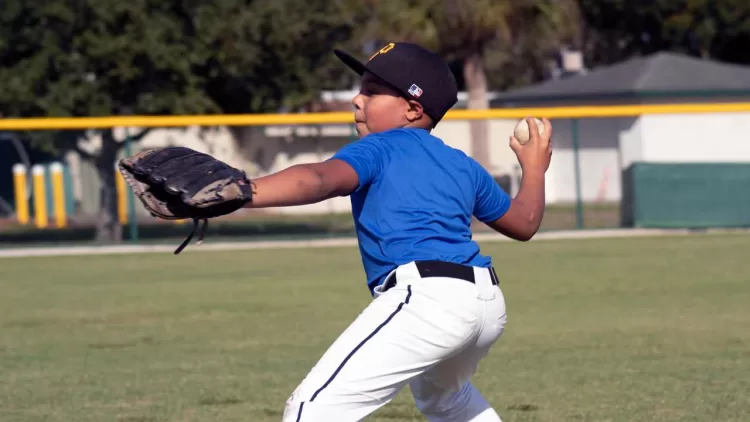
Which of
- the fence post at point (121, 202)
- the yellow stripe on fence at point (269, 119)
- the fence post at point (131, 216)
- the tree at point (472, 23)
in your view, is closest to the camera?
the yellow stripe on fence at point (269, 119)

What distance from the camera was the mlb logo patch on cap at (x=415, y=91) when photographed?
3.80 meters

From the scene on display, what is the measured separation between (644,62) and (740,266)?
1866cm

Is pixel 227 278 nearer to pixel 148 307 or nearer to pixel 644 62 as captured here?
pixel 148 307

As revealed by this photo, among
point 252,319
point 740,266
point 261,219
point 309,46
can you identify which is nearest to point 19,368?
point 252,319

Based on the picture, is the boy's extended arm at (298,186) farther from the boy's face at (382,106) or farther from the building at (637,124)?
the building at (637,124)

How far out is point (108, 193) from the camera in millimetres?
18281

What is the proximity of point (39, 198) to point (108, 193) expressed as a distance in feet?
8.31

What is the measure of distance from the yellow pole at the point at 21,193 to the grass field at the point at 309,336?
415cm

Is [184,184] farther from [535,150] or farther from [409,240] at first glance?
[535,150]

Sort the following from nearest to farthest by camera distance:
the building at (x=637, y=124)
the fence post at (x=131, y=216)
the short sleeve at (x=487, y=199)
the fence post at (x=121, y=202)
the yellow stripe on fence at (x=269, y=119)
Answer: the short sleeve at (x=487, y=199) < the yellow stripe on fence at (x=269, y=119) < the fence post at (x=131, y=216) < the fence post at (x=121, y=202) < the building at (x=637, y=124)

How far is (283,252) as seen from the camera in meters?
16.7

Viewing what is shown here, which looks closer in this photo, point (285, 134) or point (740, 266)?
point (740, 266)

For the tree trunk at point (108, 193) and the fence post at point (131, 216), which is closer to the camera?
the fence post at point (131, 216)

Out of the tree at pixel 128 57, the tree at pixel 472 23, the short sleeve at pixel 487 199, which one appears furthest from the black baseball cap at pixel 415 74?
the tree at pixel 472 23
